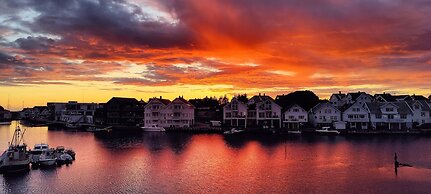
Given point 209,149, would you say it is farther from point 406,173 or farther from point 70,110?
point 70,110

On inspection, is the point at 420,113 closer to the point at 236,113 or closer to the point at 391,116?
the point at 391,116

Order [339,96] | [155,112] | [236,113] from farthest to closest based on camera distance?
[339,96]
[155,112]
[236,113]

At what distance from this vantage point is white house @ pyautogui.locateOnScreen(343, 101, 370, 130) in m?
75.0

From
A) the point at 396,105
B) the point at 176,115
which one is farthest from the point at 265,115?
the point at 396,105

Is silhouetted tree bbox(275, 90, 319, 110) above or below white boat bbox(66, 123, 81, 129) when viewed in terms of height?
above

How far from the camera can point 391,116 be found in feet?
242

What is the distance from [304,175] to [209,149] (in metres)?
20.2

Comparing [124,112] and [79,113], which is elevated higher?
[79,113]

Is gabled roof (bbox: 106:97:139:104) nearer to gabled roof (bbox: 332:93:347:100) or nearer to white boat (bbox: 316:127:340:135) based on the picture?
white boat (bbox: 316:127:340:135)

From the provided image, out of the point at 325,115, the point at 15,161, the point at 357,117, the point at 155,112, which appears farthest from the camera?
the point at 155,112

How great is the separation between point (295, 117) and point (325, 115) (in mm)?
5704

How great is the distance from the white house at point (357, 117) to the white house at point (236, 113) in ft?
65.5

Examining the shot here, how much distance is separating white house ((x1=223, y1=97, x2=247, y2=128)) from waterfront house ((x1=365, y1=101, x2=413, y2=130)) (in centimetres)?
2374

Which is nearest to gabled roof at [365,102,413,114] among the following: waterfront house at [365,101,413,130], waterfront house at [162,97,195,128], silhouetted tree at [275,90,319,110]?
waterfront house at [365,101,413,130]
